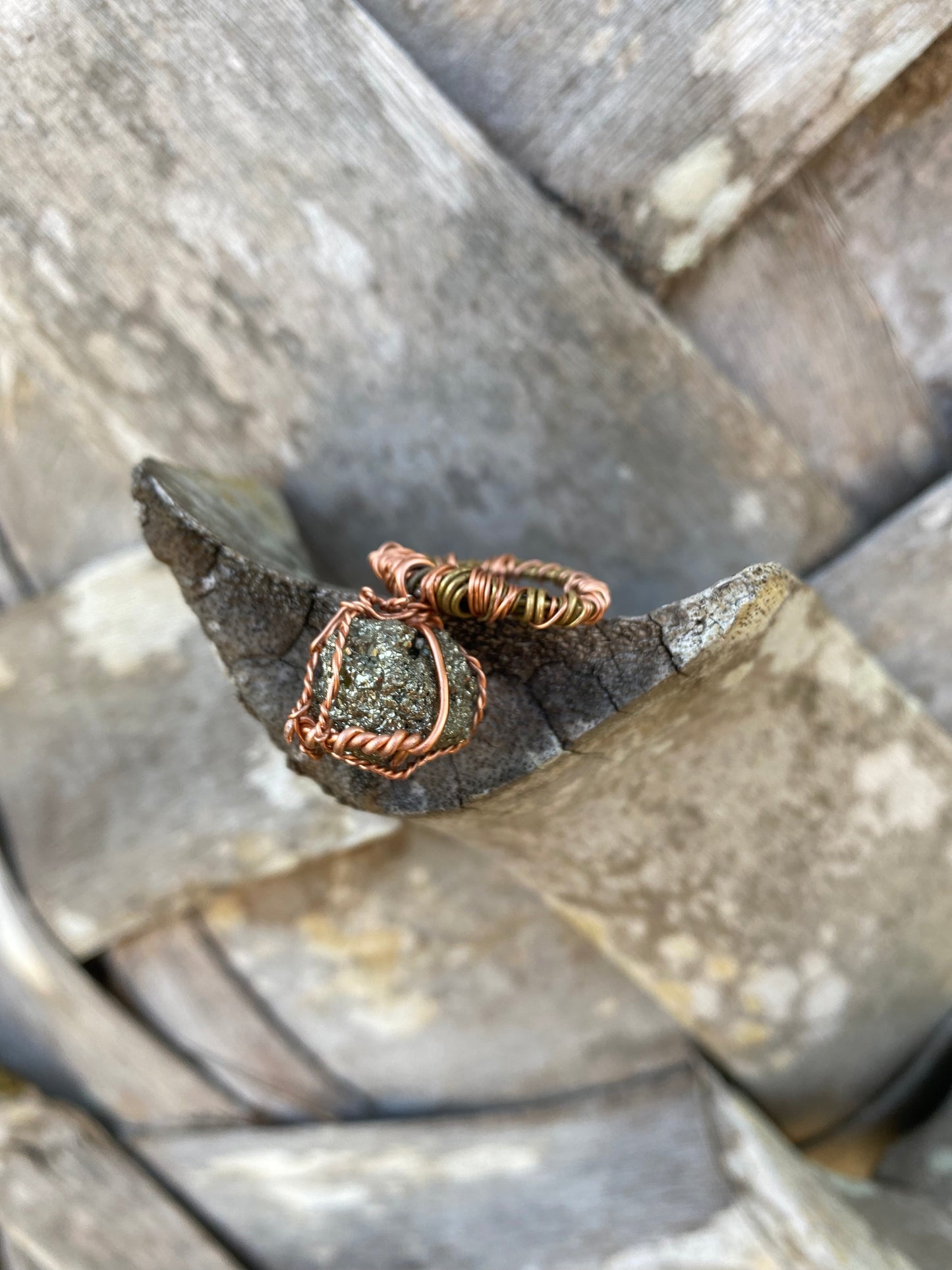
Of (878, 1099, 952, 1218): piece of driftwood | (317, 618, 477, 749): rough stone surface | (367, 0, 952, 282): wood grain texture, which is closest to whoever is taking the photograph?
(317, 618, 477, 749): rough stone surface

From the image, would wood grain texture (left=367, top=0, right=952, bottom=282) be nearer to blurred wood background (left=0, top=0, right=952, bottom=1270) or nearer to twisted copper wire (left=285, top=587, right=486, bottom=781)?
blurred wood background (left=0, top=0, right=952, bottom=1270)

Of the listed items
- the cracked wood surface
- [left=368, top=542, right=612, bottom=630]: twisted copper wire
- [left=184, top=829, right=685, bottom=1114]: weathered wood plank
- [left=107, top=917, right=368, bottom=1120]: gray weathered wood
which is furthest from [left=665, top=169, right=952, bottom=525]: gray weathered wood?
[left=107, top=917, right=368, bottom=1120]: gray weathered wood

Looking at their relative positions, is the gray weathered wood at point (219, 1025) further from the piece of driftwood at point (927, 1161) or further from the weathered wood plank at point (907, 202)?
the weathered wood plank at point (907, 202)

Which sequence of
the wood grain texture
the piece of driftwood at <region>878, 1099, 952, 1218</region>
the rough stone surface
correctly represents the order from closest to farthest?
the rough stone surface → the wood grain texture → the piece of driftwood at <region>878, 1099, 952, 1218</region>

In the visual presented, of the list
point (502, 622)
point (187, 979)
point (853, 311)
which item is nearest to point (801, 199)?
point (853, 311)

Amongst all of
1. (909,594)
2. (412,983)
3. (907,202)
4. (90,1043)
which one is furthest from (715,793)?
(90,1043)

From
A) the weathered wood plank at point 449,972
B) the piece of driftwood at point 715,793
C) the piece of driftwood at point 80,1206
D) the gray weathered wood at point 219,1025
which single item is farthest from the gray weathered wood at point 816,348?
the piece of driftwood at point 80,1206

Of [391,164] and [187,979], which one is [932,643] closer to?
[391,164]
